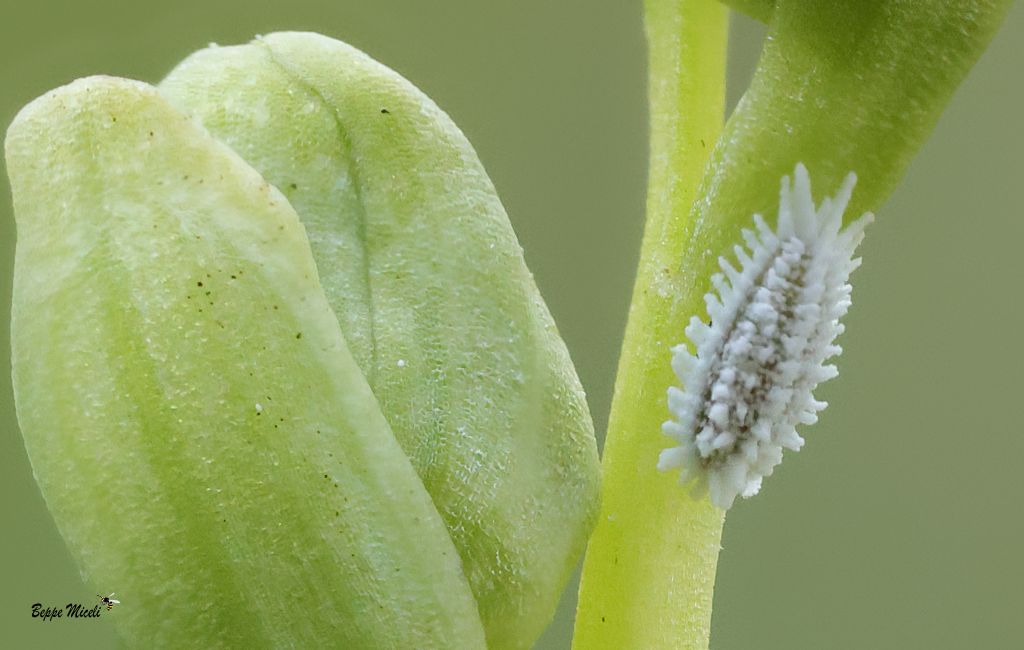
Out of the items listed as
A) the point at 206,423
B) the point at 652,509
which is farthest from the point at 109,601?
the point at 652,509

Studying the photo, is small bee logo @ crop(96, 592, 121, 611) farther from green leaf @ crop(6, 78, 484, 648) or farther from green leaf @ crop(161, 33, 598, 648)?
green leaf @ crop(161, 33, 598, 648)

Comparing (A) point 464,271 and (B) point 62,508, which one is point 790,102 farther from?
(B) point 62,508

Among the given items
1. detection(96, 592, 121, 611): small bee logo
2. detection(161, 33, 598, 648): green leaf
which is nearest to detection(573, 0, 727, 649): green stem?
detection(161, 33, 598, 648): green leaf

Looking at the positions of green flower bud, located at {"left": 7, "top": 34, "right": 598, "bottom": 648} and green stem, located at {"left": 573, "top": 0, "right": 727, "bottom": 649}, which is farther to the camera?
green stem, located at {"left": 573, "top": 0, "right": 727, "bottom": 649}

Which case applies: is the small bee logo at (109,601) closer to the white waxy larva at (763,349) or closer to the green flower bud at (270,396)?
the green flower bud at (270,396)

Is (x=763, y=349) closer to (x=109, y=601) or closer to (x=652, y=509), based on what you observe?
(x=652, y=509)

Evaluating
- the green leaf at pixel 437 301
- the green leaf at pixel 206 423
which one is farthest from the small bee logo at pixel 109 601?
the green leaf at pixel 437 301

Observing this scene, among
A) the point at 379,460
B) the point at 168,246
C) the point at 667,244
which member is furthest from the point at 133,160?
the point at 667,244
